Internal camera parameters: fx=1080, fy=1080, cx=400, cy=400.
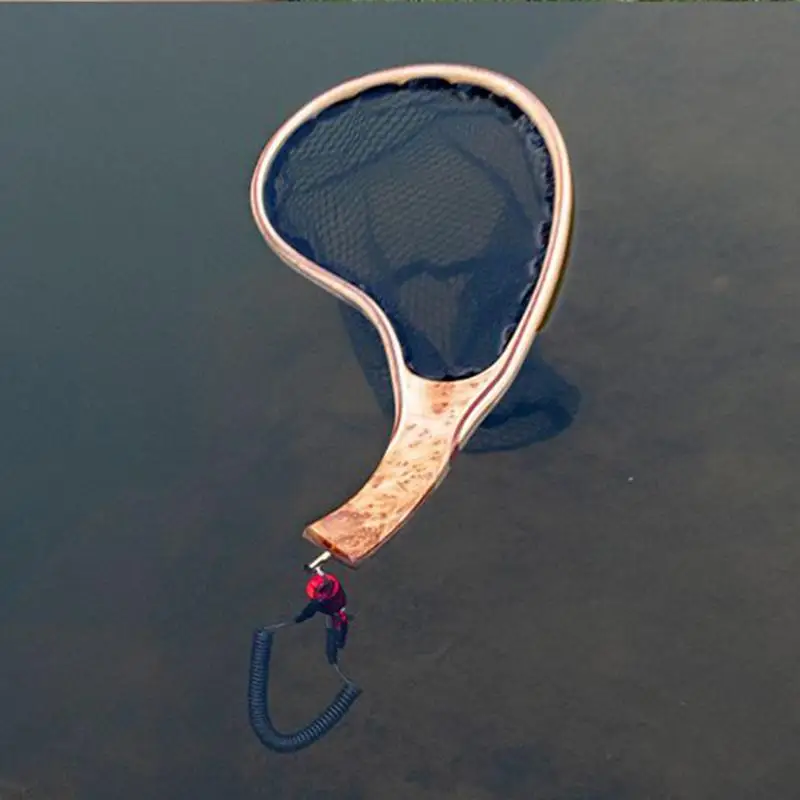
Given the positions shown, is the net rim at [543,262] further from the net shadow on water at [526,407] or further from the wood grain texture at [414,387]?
the net shadow on water at [526,407]

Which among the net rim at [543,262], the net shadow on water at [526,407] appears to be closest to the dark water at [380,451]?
the net shadow on water at [526,407]

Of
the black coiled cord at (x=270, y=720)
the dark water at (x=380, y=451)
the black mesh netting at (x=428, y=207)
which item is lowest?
the black coiled cord at (x=270, y=720)

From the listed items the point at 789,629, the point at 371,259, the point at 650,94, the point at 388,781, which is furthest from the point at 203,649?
the point at 650,94

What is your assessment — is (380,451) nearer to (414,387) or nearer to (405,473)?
(414,387)

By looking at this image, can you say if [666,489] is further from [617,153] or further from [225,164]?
[225,164]

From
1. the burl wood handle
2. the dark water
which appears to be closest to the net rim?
the burl wood handle
